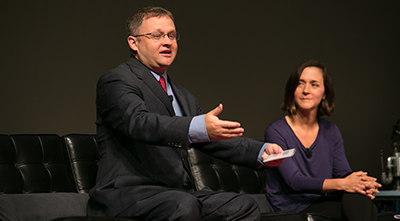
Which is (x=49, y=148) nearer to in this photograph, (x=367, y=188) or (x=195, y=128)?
(x=195, y=128)

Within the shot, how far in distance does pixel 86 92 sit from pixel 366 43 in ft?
9.69

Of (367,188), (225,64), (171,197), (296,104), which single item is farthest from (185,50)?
(171,197)

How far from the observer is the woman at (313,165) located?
260cm

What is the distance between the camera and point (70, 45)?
11.3ft

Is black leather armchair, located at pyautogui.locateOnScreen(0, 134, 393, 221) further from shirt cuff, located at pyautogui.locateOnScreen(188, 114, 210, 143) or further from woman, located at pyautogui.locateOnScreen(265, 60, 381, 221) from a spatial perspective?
shirt cuff, located at pyautogui.locateOnScreen(188, 114, 210, 143)

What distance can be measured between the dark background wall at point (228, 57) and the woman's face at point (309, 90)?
1140 mm

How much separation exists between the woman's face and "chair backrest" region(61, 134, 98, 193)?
1.30 m

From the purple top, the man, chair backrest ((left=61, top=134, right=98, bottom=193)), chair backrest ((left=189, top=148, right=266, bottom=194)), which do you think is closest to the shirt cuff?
the man

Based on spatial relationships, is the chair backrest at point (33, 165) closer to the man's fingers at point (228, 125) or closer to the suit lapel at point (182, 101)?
the suit lapel at point (182, 101)

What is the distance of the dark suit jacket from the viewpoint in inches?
71.8

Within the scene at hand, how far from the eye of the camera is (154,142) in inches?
71.1

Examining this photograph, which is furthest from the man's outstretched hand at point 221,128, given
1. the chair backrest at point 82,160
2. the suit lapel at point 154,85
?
the chair backrest at point 82,160

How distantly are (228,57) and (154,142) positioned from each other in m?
2.54

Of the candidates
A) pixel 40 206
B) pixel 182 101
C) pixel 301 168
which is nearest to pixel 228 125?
pixel 182 101
